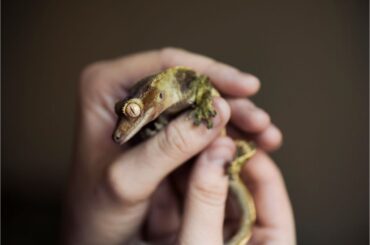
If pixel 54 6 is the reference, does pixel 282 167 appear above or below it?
below

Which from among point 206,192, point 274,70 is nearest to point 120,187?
point 206,192

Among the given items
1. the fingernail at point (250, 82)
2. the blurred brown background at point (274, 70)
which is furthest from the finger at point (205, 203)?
the blurred brown background at point (274, 70)

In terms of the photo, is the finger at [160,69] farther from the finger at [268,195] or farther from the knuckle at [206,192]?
the knuckle at [206,192]

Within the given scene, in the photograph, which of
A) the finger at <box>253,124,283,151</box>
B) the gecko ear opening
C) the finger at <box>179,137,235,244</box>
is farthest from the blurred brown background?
the gecko ear opening

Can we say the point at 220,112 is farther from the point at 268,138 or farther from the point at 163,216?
the point at 163,216

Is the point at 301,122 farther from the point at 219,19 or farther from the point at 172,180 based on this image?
the point at 172,180

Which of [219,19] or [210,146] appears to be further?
[219,19]

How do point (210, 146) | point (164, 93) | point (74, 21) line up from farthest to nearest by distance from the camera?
point (74, 21)
point (210, 146)
point (164, 93)

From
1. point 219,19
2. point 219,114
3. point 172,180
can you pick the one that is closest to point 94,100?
point 172,180
